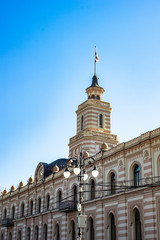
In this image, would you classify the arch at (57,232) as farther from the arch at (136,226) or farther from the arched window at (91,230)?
the arch at (136,226)

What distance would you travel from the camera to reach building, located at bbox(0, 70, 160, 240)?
2834cm

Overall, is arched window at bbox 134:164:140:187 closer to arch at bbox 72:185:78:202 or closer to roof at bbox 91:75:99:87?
arch at bbox 72:185:78:202

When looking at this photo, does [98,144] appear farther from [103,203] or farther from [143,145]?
[143,145]

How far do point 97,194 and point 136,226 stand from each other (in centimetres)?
641

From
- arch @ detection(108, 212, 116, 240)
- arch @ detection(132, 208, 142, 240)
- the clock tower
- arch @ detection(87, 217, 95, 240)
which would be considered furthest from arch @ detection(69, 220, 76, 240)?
the clock tower

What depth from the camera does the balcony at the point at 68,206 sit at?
37.2 meters

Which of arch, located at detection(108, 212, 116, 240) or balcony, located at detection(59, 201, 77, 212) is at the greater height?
balcony, located at detection(59, 201, 77, 212)

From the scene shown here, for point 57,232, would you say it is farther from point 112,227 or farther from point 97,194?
point 112,227

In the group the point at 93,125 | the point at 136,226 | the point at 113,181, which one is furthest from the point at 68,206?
the point at 93,125

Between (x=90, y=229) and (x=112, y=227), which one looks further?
(x=90, y=229)

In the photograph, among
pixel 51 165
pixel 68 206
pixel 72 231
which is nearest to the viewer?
pixel 68 206

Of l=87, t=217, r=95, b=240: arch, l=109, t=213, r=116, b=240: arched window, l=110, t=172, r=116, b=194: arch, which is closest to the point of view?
l=109, t=213, r=116, b=240: arched window

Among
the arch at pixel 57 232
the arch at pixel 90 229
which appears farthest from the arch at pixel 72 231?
the arch at pixel 57 232

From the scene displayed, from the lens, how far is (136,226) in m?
29.2
